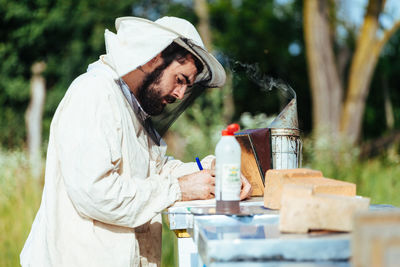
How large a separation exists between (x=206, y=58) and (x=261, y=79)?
0.36 meters

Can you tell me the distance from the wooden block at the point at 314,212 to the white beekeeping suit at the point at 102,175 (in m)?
0.70

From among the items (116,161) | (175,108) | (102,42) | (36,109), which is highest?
(102,42)

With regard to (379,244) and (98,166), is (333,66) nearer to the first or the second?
(98,166)

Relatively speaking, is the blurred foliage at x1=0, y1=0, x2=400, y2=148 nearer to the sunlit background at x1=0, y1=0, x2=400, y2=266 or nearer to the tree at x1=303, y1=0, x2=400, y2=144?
the sunlit background at x1=0, y1=0, x2=400, y2=266

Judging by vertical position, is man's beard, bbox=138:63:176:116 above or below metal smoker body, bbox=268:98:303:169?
above

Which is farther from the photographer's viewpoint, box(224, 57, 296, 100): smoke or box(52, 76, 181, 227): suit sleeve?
box(224, 57, 296, 100): smoke

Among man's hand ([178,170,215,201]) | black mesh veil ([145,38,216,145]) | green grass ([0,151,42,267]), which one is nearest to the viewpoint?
man's hand ([178,170,215,201])

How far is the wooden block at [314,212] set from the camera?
5.43 feet

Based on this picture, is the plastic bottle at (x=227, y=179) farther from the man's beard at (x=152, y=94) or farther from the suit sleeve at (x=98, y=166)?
the man's beard at (x=152, y=94)

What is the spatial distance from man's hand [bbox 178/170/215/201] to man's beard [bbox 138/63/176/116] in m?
0.42

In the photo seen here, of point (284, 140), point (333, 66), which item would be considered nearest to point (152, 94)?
point (284, 140)

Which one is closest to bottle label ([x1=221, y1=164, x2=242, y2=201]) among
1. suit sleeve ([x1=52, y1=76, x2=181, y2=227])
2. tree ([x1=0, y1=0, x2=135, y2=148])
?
suit sleeve ([x1=52, y1=76, x2=181, y2=227])

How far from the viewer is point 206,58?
2.61m

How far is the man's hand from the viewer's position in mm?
2400
